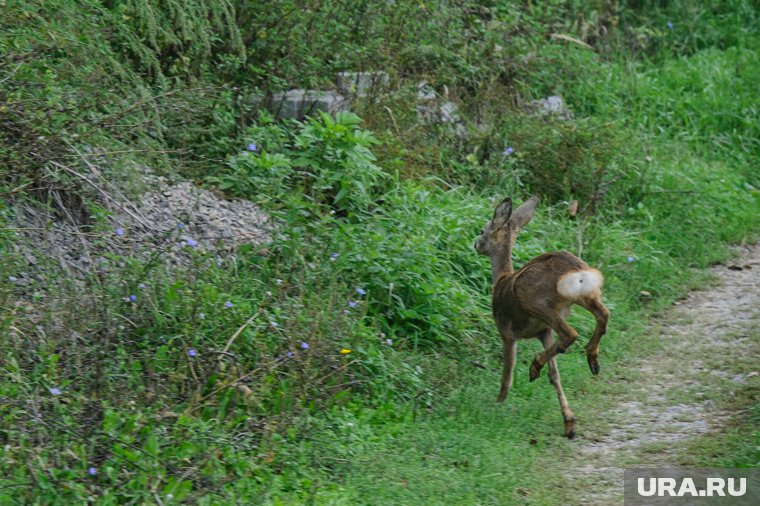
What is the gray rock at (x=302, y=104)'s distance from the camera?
10.0 m

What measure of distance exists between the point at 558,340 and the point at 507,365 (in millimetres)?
497

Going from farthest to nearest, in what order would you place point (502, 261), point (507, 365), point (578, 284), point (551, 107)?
point (551, 107) < point (502, 261) < point (507, 365) < point (578, 284)

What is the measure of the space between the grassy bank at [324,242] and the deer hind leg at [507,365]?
113mm

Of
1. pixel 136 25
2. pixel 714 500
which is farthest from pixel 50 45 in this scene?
pixel 714 500

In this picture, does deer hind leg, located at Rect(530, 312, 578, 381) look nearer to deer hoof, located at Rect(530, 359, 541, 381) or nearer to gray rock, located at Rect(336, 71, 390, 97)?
deer hoof, located at Rect(530, 359, 541, 381)

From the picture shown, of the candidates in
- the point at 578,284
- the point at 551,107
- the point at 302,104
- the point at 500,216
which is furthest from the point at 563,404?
the point at 551,107

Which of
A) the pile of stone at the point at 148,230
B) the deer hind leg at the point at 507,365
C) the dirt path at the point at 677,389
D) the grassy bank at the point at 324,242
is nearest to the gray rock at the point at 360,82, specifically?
the grassy bank at the point at 324,242

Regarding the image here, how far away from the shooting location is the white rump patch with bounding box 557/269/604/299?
647 cm

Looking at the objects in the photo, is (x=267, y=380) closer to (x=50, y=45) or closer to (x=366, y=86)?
(x=50, y=45)

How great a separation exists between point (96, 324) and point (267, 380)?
3.42ft

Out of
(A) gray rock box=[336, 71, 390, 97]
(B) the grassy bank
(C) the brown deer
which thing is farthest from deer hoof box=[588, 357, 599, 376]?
(A) gray rock box=[336, 71, 390, 97]

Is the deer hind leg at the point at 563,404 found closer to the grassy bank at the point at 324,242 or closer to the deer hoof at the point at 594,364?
the grassy bank at the point at 324,242

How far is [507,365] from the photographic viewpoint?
22.9 ft

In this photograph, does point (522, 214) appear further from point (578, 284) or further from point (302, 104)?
point (302, 104)
